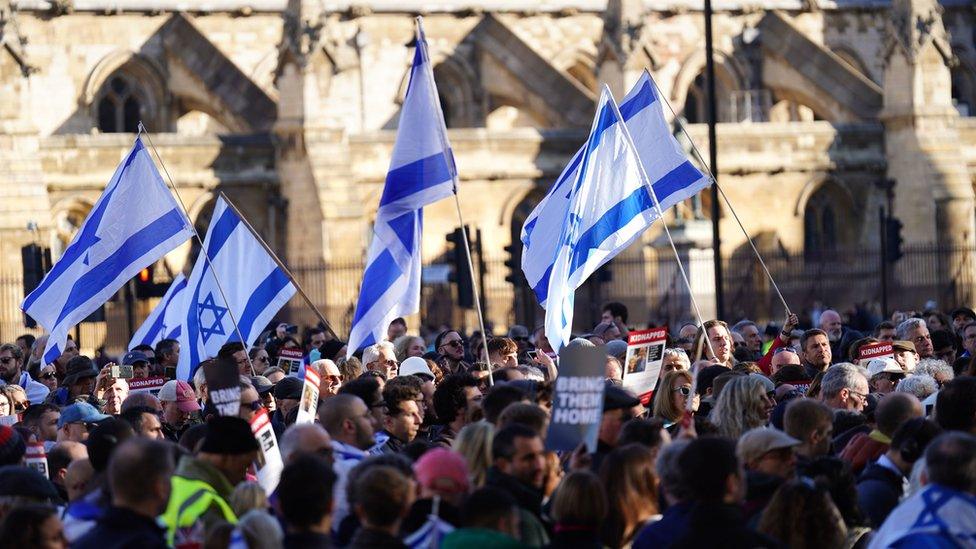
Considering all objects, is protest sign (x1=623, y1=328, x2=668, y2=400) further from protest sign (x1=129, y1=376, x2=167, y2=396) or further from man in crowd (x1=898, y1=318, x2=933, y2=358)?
protest sign (x1=129, y1=376, x2=167, y2=396)

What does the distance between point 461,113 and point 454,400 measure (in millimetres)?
28025

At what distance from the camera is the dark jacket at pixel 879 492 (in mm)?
8828

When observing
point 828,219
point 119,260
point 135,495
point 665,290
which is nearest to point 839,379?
point 135,495

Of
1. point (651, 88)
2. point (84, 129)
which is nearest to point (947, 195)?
point (84, 129)

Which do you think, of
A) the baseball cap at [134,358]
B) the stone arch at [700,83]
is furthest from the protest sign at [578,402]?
the stone arch at [700,83]

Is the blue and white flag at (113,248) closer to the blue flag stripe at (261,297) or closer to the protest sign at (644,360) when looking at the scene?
the blue flag stripe at (261,297)

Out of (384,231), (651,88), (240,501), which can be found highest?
(651,88)

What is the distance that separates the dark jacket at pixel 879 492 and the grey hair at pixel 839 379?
2065mm

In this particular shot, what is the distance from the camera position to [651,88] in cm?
1597

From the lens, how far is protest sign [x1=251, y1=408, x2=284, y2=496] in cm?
951

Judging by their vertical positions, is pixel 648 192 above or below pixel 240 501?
above

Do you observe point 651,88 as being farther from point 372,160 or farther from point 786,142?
point 786,142

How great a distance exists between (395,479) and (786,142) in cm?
3142

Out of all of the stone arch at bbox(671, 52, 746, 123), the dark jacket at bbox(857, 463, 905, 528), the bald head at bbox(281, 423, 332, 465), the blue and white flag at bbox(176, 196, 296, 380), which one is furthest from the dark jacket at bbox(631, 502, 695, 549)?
the stone arch at bbox(671, 52, 746, 123)
